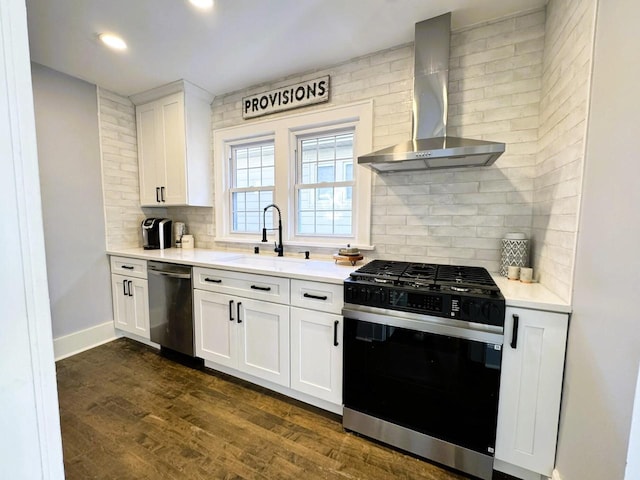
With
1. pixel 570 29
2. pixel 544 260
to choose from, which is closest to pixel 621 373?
pixel 544 260

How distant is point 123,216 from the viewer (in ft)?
10.5

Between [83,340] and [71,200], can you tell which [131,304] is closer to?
[83,340]

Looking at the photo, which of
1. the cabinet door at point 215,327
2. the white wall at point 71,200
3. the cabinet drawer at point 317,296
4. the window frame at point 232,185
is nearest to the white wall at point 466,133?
the cabinet drawer at point 317,296

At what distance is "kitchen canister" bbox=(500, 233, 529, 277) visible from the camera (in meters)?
1.81

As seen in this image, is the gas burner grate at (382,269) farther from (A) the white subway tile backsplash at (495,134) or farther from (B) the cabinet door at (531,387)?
(B) the cabinet door at (531,387)

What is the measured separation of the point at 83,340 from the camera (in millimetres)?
2848

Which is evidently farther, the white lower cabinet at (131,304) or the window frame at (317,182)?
the white lower cabinet at (131,304)

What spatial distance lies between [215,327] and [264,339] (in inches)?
20.2

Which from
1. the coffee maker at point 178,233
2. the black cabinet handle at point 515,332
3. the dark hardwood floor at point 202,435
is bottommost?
the dark hardwood floor at point 202,435

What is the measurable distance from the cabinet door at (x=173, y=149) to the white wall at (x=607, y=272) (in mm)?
3132

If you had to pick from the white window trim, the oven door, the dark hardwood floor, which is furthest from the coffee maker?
the oven door

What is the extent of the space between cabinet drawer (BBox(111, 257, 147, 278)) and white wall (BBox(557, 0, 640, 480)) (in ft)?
10.6

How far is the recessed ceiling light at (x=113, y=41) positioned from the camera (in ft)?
6.94

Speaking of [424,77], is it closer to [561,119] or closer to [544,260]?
[561,119]
